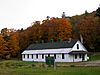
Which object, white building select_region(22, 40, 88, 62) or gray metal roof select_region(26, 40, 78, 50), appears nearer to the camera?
white building select_region(22, 40, 88, 62)

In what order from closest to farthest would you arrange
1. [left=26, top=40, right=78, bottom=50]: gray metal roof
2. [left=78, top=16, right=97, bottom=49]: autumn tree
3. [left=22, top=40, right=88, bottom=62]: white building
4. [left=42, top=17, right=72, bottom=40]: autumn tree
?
[left=22, top=40, right=88, bottom=62]: white building, [left=26, top=40, right=78, bottom=50]: gray metal roof, [left=78, top=16, right=97, bottom=49]: autumn tree, [left=42, top=17, right=72, bottom=40]: autumn tree

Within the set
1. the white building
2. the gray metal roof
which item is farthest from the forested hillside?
the white building

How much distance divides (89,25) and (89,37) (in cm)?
376

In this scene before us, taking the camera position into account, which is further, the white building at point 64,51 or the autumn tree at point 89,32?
the autumn tree at point 89,32

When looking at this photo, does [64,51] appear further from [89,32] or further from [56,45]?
[89,32]

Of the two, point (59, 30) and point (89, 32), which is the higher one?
point (59, 30)

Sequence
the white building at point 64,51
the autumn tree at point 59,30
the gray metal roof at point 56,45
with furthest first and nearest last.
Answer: the autumn tree at point 59,30 → the gray metal roof at point 56,45 → the white building at point 64,51

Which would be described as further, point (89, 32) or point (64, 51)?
point (89, 32)

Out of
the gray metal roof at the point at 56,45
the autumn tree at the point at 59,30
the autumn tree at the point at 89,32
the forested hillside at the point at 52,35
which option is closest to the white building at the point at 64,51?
the gray metal roof at the point at 56,45

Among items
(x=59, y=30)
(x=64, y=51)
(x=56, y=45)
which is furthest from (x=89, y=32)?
(x=64, y=51)

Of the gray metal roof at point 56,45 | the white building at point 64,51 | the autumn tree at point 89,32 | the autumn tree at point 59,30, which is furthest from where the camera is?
the autumn tree at point 59,30

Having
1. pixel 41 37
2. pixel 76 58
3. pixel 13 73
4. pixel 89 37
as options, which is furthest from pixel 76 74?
pixel 41 37

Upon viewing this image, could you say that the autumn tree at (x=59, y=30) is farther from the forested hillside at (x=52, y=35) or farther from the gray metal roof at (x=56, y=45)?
the gray metal roof at (x=56, y=45)

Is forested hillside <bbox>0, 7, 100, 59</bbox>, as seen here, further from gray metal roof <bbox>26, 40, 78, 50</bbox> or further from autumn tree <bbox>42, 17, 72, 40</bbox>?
gray metal roof <bbox>26, 40, 78, 50</bbox>
